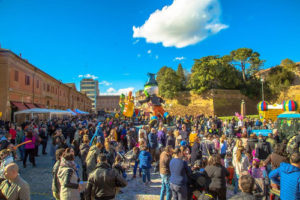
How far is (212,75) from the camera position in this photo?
111 feet

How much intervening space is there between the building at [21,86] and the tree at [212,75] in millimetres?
25241

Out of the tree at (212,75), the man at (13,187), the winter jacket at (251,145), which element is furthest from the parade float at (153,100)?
the tree at (212,75)

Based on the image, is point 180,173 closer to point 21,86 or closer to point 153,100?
point 153,100

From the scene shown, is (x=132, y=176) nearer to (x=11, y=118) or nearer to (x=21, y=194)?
(x=21, y=194)

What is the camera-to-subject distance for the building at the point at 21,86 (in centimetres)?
1778

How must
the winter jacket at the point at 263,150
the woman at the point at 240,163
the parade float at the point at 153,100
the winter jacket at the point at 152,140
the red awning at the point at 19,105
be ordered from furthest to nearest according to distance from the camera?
the red awning at the point at 19,105 → the parade float at the point at 153,100 → the winter jacket at the point at 152,140 → the winter jacket at the point at 263,150 → the woman at the point at 240,163

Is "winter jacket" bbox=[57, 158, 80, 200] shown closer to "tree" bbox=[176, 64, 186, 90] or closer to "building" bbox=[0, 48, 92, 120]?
"building" bbox=[0, 48, 92, 120]

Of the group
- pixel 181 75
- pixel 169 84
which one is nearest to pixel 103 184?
pixel 169 84

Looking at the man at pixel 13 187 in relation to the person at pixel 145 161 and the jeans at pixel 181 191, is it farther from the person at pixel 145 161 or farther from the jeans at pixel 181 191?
the person at pixel 145 161

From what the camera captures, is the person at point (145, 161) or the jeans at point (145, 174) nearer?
the person at point (145, 161)

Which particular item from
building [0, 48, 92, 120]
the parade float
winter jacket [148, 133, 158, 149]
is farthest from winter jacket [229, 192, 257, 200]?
building [0, 48, 92, 120]

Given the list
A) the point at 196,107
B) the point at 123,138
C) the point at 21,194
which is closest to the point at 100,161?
the point at 21,194

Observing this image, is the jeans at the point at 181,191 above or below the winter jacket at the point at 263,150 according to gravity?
below

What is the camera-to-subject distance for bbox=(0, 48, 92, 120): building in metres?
17.8
